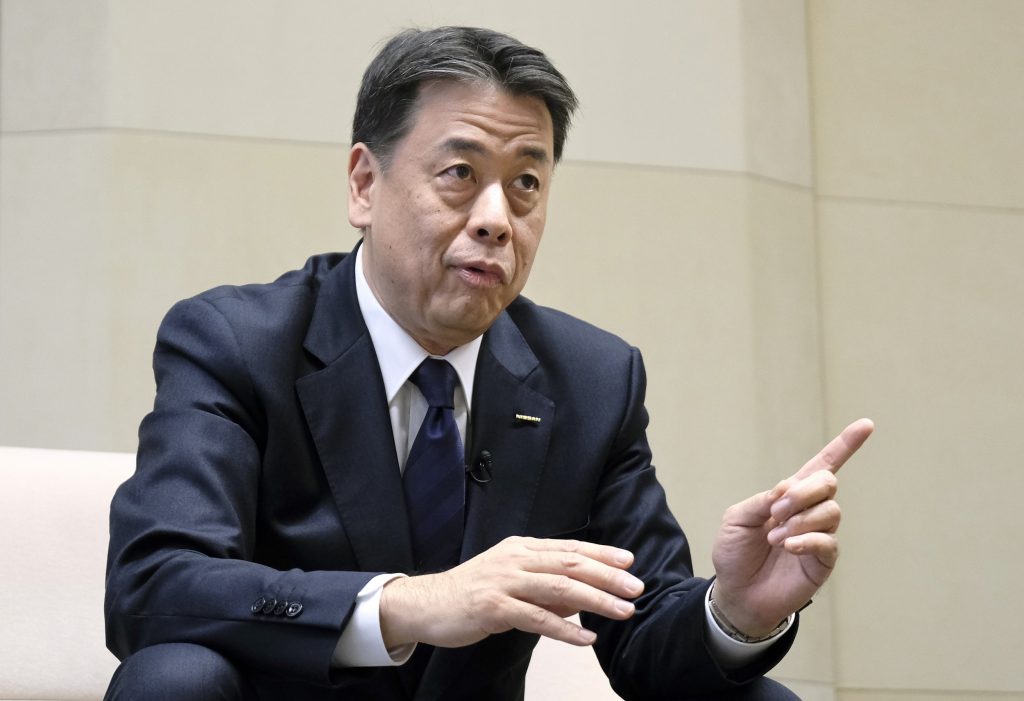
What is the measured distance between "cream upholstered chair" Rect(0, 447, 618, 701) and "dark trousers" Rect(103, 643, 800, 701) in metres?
0.71

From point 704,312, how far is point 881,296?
0.54 m

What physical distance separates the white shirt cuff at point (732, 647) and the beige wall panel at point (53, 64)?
1.98 meters

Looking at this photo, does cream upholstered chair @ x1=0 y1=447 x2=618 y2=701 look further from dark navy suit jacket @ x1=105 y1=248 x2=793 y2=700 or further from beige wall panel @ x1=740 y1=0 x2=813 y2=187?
beige wall panel @ x1=740 y1=0 x2=813 y2=187

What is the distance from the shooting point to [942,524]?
350 cm

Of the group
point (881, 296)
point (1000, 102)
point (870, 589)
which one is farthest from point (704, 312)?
point (1000, 102)

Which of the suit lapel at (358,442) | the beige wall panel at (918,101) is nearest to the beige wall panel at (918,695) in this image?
the beige wall panel at (918,101)

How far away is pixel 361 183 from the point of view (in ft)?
6.60

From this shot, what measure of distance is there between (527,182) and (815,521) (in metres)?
0.67

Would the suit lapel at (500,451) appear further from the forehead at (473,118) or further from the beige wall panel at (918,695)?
the beige wall panel at (918,695)

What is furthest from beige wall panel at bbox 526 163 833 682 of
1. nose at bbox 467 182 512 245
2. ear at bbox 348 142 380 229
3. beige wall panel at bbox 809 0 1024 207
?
nose at bbox 467 182 512 245

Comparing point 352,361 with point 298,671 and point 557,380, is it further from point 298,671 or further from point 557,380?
point 298,671

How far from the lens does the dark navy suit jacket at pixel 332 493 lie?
1.55 meters

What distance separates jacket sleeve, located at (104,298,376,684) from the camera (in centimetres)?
152

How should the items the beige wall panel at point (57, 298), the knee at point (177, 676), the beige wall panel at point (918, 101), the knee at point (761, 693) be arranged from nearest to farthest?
the knee at point (177, 676) → the knee at point (761, 693) → the beige wall panel at point (57, 298) → the beige wall panel at point (918, 101)
